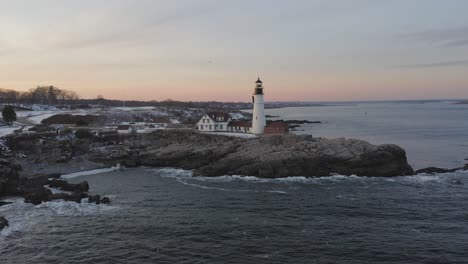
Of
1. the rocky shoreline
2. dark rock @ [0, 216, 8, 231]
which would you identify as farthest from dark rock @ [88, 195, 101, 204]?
dark rock @ [0, 216, 8, 231]

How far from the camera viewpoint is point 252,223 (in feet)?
86.7

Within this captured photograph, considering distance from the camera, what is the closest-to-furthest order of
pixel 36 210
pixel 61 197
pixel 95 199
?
pixel 36 210, pixel 95 199, pixel 61 197

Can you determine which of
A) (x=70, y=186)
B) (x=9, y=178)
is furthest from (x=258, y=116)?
(x=9, y=178)

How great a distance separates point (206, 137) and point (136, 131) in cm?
1402

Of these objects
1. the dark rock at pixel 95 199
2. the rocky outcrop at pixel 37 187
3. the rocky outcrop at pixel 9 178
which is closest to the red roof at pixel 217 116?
the rocky outcrop at pixel 37 187

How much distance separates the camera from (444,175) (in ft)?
137

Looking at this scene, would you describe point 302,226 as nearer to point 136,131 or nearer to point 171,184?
point 171,184

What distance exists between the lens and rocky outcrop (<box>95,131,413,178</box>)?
136ft

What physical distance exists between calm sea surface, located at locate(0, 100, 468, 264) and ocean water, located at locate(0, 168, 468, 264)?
6 centimetres

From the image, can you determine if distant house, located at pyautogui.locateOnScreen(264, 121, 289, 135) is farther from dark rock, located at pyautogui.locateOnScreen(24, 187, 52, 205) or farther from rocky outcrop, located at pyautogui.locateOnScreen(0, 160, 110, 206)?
dark rock, located at pyautogui.locateOnScreen(24, 187, 52, 205)

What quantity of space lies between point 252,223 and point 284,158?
55.2 feet

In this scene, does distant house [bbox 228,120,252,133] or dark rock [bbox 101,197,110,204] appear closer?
dark rock [bbox 101,197,110,204]

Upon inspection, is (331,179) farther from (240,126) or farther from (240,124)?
(240,124)

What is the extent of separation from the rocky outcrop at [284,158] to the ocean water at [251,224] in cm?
323
